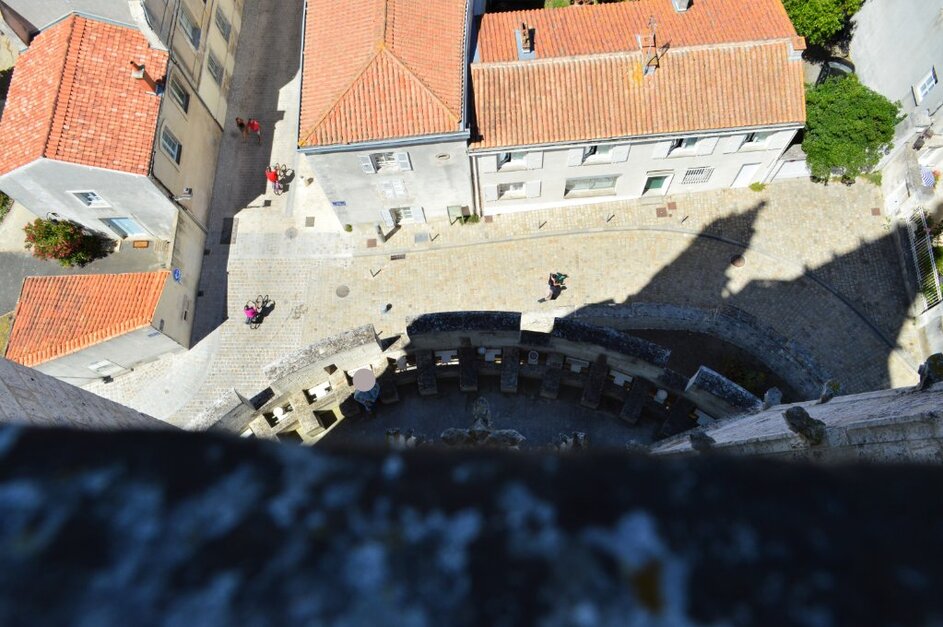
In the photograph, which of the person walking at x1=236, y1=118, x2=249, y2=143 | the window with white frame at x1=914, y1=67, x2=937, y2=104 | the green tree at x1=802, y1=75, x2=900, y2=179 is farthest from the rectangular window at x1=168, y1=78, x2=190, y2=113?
the window with white frame at x1=914, y1=67, x2=937, y2=104

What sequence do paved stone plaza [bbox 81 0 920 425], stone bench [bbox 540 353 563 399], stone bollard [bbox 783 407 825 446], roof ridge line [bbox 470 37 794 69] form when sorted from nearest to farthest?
stone bollard [bbox 783 407 825 446] < stone bench [bbox 540 353 563 399] < roof ridge line [bbox 470 37 794 69] < paved stone plaza [bbox 81 0 920 425]

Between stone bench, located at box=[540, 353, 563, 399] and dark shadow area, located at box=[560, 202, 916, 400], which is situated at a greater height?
dark shadow area, located at box=[560, 202, 916, 400]

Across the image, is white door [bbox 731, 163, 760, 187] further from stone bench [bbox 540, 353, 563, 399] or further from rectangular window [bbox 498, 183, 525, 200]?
stone bench [bbox 540, 353, 563, 399]

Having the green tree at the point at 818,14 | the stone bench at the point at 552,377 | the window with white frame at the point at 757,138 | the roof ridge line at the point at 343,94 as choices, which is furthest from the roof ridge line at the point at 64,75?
the green tree at the point at 818,14

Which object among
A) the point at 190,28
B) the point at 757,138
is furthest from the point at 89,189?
the point at 757,138

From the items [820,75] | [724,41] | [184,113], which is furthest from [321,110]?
[820,75]

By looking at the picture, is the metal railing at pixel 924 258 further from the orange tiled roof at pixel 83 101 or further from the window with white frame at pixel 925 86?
the orange tiled roof at pixel 83 101
